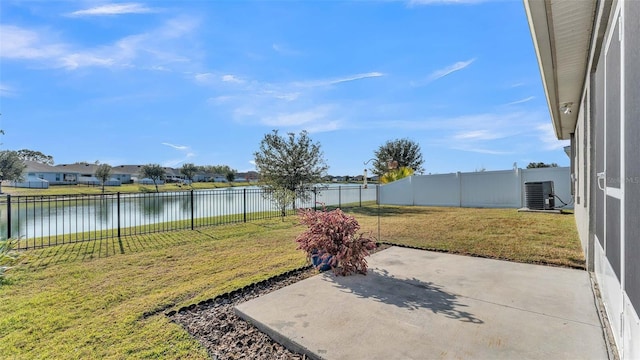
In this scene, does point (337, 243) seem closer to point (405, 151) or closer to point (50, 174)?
point (405, 151)

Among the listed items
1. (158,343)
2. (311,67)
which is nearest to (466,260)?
Result: (158,343)

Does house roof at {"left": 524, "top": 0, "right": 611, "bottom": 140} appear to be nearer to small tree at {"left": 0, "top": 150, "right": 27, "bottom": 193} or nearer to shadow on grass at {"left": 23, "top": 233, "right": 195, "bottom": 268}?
shadow on grass at {"left": 23, "top": 233, "right": 195, "bottom": 268}

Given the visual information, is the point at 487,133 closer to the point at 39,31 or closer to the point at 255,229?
the point at 255,229

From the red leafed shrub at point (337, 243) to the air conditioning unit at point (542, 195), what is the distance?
391 inches

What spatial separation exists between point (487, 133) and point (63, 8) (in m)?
16.4

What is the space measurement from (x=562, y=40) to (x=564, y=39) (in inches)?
1.1

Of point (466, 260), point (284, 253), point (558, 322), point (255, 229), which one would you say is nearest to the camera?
point (558, 322)

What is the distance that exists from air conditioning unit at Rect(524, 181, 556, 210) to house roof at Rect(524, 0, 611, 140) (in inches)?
256

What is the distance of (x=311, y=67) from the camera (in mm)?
8922

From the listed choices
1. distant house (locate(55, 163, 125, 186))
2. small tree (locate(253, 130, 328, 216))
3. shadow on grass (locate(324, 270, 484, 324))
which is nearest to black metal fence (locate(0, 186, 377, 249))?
small tree (locate(253, 130, 328, 216))

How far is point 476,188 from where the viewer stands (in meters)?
13.8

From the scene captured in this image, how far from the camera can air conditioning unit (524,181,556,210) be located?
10680mm

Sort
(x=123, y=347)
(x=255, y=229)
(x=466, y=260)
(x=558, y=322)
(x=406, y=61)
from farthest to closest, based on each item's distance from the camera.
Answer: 1. (x=255, y=229)
2. (x=406, y=61)
3. (x=466, y=260)
4. (x=558, y=322)
5. (x=123, y=347)

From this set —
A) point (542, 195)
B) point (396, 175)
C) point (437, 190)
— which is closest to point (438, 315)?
point (542, 195)
